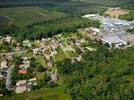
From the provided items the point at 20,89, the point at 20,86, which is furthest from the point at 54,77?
the point at 20,89

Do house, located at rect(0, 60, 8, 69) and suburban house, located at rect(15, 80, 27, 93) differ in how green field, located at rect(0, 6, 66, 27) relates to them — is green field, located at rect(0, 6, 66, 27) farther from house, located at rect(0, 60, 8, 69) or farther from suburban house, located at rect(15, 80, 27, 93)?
suburban house, located at rect(15, 80, 27, 93)

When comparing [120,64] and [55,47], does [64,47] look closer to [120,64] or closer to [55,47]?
[55,47]

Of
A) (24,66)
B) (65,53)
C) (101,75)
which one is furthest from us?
(65,53)

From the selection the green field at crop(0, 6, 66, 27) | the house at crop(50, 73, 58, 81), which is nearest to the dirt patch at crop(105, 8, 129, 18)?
the green field at crop(0, 6, 66, 27)

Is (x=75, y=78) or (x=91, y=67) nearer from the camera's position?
(x=75, y=78)

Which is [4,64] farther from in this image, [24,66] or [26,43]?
[26,43]

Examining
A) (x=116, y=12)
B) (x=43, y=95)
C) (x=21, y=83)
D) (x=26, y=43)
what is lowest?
(x=43, y=95)

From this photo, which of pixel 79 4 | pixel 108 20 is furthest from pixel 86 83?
pixel 79 4
